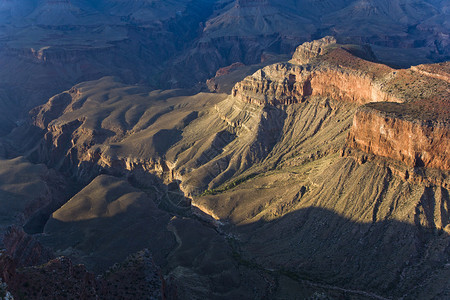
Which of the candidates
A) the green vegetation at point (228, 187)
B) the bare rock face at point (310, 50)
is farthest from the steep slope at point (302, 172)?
the bare rock face at point (310, 50)

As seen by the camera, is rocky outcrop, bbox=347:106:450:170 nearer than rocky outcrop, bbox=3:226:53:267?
No

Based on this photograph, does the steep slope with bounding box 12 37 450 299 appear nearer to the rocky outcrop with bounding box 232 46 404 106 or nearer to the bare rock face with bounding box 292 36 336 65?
the rocky outcrop with bounding box 232 46 404 106

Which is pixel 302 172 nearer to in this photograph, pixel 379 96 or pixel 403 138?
pixel 379 96

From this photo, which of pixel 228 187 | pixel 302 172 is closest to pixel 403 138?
pixel 302 172

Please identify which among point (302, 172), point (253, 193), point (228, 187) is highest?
point (302, 172)

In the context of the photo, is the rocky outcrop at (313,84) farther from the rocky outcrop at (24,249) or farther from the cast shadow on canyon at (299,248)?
the rocky outcrop at (24,249)

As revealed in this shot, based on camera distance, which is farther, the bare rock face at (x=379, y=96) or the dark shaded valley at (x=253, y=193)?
the bare rock face at (x=379, y=96)

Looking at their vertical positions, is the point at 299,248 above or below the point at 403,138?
below

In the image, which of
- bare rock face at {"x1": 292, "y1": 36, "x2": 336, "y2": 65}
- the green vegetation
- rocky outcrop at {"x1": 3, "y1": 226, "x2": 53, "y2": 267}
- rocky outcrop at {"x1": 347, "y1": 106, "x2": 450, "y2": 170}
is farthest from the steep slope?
rocky outcrop at {"x1": 3, "y1": 226, "x2": 53, "y2": 267}

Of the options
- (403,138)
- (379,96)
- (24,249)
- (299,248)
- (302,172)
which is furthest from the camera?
(302,172)
